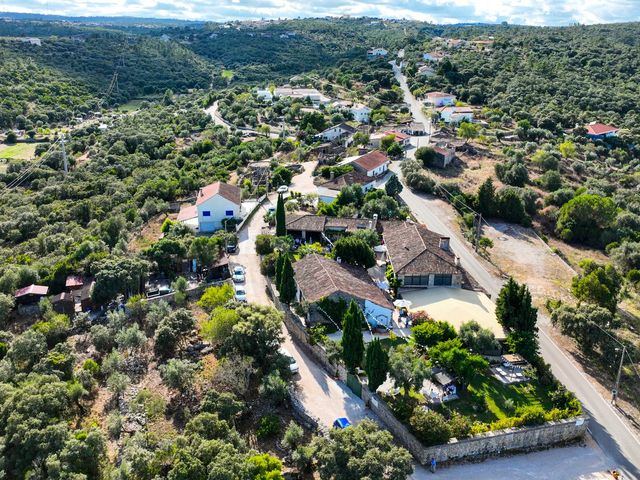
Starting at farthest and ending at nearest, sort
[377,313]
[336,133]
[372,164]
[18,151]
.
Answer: [18,151]
[336,133]
[372,164]
[377,313]

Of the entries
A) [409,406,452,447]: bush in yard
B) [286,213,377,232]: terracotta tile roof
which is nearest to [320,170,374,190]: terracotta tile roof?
[286,213,377,232]: terracotta tile roof

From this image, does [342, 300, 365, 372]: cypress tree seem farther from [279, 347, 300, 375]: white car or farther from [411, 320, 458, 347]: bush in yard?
[411, 320, 458, 347]: bush in yard

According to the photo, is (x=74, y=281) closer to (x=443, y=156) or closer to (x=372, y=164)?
(x=372, y=164)

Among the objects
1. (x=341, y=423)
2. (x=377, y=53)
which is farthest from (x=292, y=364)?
(x=377, y=53)

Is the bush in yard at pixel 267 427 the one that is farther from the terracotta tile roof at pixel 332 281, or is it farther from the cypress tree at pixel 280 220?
the cypress tree at pixel 280 220

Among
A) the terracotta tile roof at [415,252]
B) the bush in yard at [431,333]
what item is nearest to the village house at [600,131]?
the terracotta tile roof at [415,252]

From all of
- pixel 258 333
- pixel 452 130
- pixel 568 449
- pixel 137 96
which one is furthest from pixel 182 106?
pixel 568 449

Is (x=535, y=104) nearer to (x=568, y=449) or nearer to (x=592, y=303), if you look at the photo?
(x=592, y=303)
